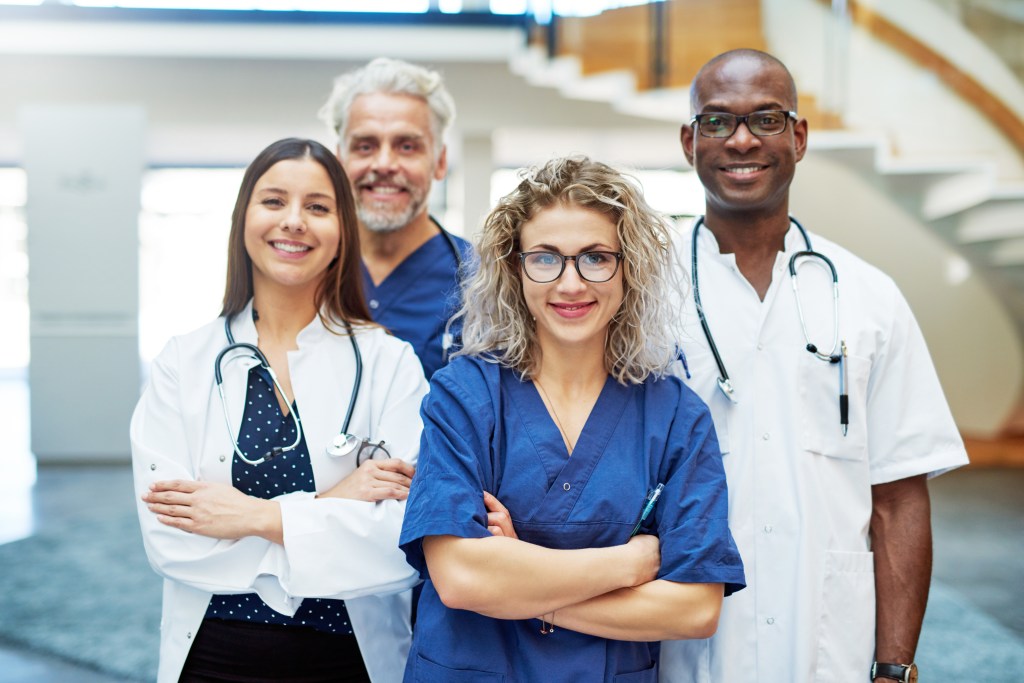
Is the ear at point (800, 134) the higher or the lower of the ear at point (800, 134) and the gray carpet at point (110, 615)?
the higher

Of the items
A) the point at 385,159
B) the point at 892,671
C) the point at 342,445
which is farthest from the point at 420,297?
the point at 892,671

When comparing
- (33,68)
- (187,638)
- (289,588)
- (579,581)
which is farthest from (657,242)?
(33,68)

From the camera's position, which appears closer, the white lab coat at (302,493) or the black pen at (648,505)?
the black pen at (648,505)

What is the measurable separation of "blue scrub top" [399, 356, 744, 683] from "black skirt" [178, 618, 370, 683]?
219mm

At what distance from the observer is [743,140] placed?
57.8 inches

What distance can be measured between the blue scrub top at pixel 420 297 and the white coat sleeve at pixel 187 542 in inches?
20.5

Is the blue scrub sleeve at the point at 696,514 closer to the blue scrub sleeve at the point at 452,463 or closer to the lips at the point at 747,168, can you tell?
the blue scrub sleeve at the point at 452,463

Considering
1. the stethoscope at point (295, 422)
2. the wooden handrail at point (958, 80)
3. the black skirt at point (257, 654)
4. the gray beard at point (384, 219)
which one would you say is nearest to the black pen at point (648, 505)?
the stethoscope at point (295, 422)

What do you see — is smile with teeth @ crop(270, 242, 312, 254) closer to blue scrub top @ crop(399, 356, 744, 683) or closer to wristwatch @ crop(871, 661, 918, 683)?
blue scrub top @ crop(399, 356, 744, 683)

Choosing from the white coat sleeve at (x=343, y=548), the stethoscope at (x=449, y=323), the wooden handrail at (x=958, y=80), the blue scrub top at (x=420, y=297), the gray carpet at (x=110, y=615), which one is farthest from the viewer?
the wooden handrail at (x=958, y=80)

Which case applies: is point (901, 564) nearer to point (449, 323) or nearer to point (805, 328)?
point (805, 328)

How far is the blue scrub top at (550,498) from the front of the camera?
3.97 feet

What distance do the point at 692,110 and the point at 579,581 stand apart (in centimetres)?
86

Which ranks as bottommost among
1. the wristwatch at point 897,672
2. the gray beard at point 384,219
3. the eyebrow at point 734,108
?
the wristwatch at point 897,672
